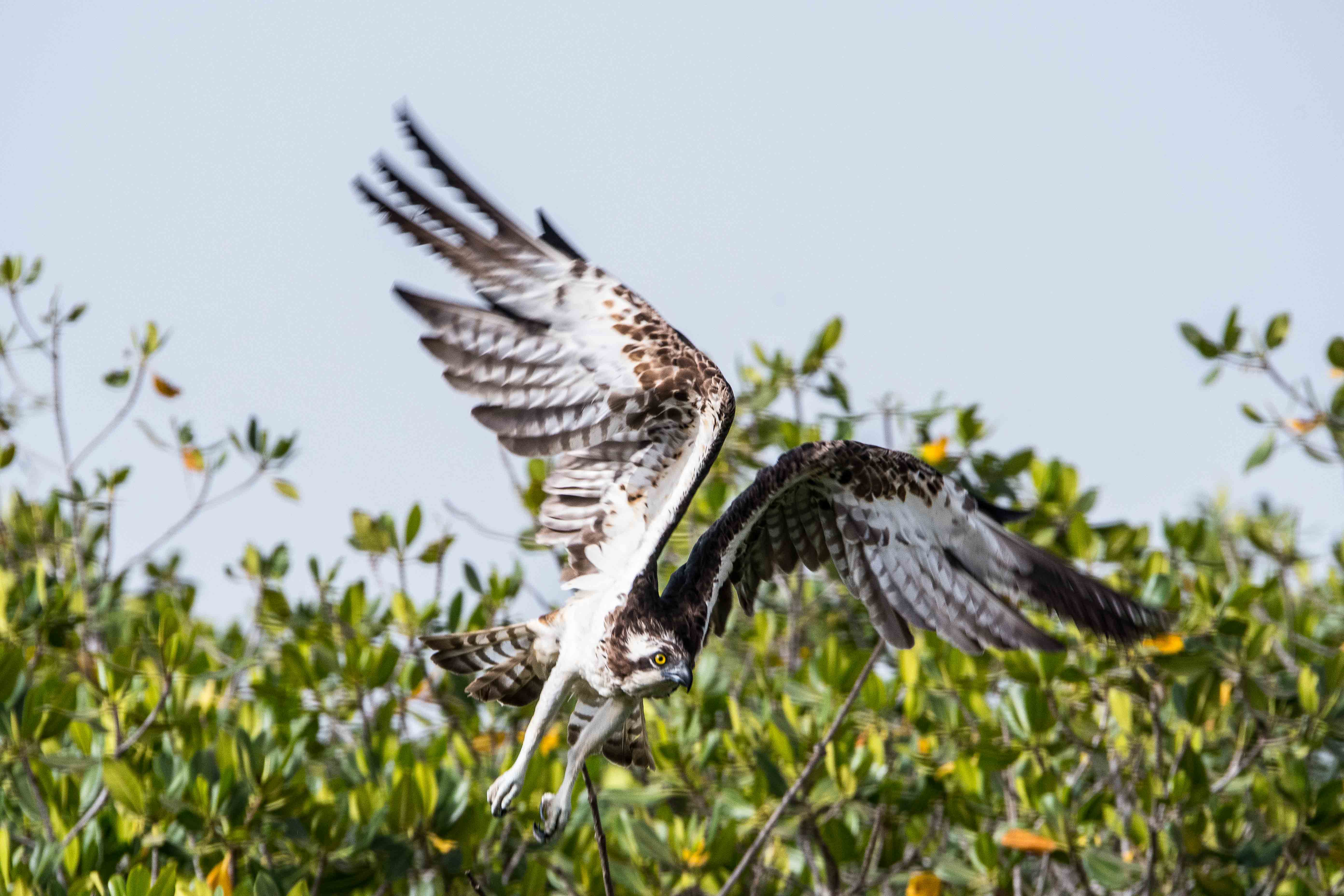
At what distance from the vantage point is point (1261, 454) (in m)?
6.66

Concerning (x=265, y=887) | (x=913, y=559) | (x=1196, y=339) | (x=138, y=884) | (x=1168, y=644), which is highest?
(x=1196, y=339)

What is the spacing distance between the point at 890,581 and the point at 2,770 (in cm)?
341

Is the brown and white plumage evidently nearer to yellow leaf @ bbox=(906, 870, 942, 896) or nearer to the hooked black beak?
the hooked black beak

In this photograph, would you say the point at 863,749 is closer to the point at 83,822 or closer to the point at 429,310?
the point at 429,310

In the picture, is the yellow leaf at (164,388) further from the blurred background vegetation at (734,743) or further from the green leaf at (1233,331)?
the green leaf at (1233,331)

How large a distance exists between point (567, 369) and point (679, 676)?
116 cm

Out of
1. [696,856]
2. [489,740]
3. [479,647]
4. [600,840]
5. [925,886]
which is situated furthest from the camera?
[489,740]

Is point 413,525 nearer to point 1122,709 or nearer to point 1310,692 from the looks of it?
point 1122,709

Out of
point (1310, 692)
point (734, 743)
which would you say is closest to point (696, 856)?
point (734, 743)

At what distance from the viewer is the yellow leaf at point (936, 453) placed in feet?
19.3

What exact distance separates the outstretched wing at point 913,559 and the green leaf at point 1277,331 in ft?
10.4

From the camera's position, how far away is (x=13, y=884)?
3918mm

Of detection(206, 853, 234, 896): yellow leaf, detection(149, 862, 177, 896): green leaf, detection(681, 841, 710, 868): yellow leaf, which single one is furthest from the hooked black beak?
detection(206, 853, 234, 896): yellow leaf

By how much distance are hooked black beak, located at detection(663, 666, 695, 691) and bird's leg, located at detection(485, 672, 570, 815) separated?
32 cm
